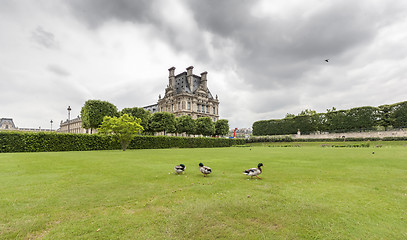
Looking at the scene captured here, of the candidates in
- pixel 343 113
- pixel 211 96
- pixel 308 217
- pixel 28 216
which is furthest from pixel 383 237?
pixel 211 96

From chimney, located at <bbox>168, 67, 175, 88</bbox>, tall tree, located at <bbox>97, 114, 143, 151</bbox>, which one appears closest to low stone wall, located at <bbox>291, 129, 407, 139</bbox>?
tall tree, located at <bbox>97, 114, 143, 151</bbox>

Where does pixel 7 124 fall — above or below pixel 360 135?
above

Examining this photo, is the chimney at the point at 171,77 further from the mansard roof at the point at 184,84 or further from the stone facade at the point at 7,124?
the stone facade at the point at 7,124

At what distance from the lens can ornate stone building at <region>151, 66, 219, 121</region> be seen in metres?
95.5

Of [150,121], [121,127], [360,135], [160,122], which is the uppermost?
[150,121]

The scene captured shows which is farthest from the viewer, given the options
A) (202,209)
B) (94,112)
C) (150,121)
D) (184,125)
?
(184,125)

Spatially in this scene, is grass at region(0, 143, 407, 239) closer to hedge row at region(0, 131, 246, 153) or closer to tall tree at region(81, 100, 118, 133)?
hedge row at region(0, 131, 246, 153)

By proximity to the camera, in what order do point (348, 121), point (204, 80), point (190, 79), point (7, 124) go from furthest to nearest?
point (7, 124) → point (204, 80) → point (190, 79) → point (348, 121)

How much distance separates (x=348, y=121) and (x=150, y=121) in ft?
181

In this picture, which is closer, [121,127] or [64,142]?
[64,142]

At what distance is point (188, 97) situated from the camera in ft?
315

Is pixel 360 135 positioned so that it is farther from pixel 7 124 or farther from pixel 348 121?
pixel 7 124

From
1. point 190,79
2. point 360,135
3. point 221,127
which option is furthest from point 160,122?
point 360,135

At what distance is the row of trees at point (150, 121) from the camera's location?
49500 millimetres
